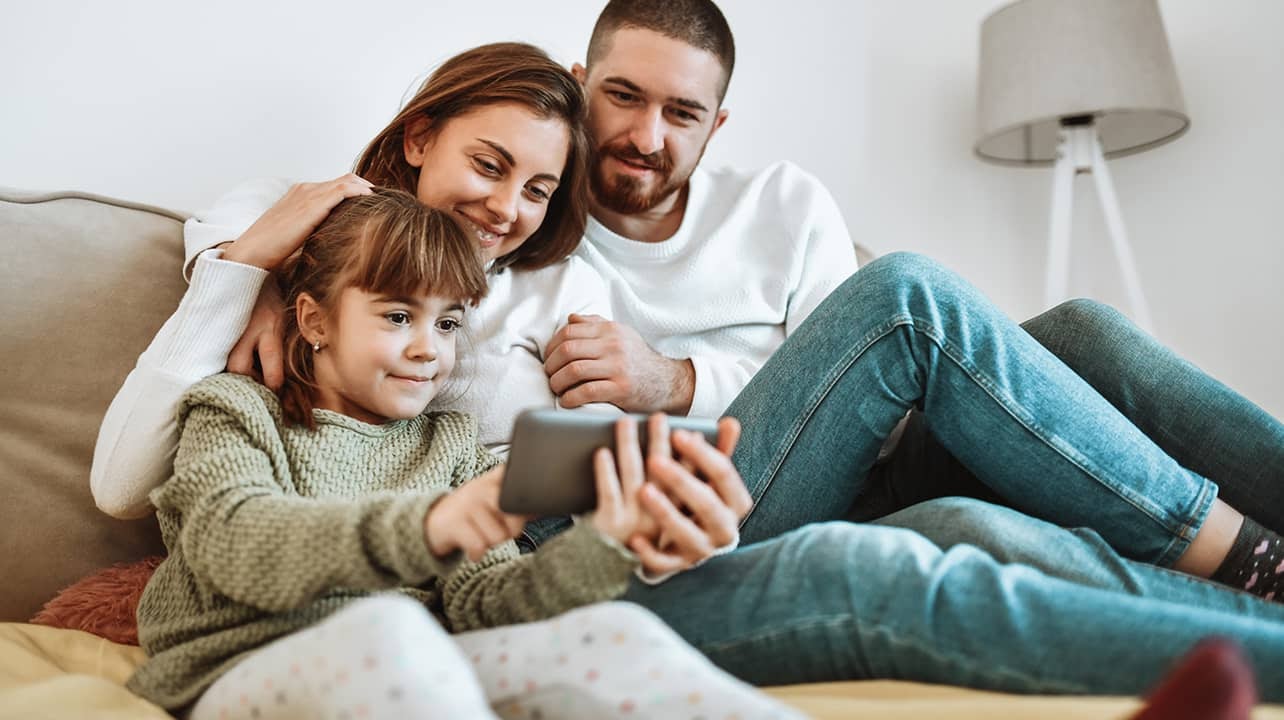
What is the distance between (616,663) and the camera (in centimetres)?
65

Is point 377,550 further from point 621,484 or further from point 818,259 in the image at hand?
point 818,259

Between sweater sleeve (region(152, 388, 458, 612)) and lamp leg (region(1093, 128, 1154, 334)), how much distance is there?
1775mm

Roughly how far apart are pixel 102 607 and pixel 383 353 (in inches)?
15.7

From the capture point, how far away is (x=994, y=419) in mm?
1026

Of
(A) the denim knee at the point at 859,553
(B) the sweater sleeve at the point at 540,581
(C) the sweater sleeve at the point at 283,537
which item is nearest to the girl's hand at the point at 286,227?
(C) the sweater sleeve at the point at 283,537

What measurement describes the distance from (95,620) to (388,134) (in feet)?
2.20

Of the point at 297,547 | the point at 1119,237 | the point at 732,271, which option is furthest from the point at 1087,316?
Result: the point at 1119,237

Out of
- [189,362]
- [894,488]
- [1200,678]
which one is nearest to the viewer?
[1200,678]

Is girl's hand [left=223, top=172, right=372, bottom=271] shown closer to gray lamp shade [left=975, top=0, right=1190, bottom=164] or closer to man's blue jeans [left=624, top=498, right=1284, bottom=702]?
man's blue jeans [left=624, top=498, right=1284, bottom=702]

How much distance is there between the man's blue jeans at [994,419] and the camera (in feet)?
3.27

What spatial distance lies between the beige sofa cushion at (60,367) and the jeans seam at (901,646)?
722 millimetres

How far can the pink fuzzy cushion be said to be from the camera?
1.03 metres

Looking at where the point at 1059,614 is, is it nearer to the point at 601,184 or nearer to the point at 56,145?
the point at 601,184

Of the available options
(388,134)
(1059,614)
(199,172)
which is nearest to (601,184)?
(388,134)
